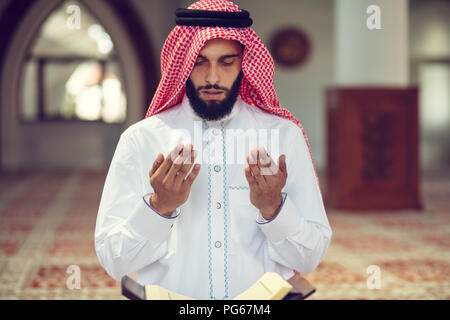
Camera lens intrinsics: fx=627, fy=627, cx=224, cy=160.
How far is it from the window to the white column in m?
6.63

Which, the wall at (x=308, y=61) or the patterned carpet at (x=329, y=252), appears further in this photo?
the wall at (x=308, y=61)

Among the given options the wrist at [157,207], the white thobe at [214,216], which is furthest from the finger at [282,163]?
the wrist at [157,207]

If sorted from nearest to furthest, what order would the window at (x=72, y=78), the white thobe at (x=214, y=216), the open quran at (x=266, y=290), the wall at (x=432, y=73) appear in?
the open quran at (x=266, y=290) < the white thobe at (x=214, y=216) < the wall at (x=432, y=73) < the window at (x=72, y=78)

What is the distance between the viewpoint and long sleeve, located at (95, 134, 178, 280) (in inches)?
53.7

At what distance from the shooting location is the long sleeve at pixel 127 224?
136 cm

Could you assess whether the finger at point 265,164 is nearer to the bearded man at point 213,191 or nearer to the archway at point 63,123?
the bearded man at point 213,191

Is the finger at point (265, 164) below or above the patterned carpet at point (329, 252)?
above

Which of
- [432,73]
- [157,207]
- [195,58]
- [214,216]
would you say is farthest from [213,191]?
[432,73]

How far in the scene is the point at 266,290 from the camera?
3.85ft

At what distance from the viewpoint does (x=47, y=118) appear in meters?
12.0

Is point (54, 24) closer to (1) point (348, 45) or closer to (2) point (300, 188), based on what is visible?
(1) point (348, 45)

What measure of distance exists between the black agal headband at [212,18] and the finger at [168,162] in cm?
38

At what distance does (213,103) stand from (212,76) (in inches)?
2.6
